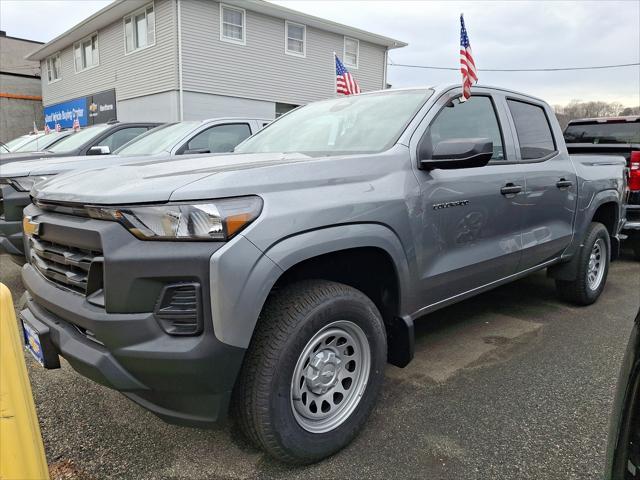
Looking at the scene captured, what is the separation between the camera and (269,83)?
1800cm

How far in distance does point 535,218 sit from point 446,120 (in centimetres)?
117

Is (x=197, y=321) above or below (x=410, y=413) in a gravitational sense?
above

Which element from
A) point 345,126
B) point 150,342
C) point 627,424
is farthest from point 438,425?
point 345,126

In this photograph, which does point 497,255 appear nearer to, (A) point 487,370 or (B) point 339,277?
(A) point 487,370

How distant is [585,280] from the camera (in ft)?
14.8

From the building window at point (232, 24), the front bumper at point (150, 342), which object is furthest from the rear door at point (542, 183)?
the building window at point (232, 24)

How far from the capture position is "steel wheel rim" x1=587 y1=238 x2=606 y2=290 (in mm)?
4702

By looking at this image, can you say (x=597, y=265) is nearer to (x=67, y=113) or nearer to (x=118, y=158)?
(x=118, y=158)

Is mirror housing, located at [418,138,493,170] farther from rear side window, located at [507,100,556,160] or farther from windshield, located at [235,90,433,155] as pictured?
rear side window, located at [507,100,556,160]

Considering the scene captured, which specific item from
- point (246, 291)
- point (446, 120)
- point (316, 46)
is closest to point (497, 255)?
point (446, 120)

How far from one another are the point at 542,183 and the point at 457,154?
1.50 m

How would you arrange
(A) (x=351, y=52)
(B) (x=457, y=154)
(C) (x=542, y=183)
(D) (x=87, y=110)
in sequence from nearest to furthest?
(B) (x=457, y=154), (C) (x=542, y=183), (A) (x=351, y=52), (D) (x=87, y=110)

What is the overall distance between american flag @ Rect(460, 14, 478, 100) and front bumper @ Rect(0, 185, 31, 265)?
12.4ft

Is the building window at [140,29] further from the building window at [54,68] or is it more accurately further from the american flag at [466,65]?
the american flag at [466,65]
